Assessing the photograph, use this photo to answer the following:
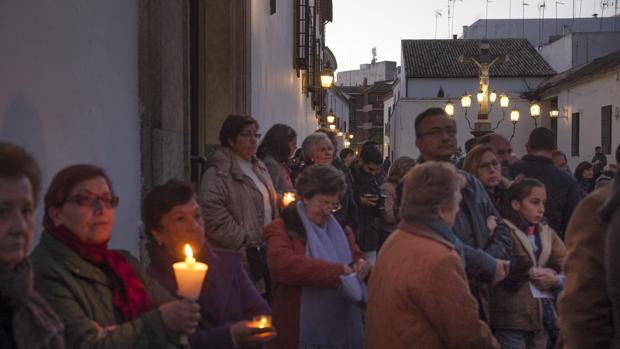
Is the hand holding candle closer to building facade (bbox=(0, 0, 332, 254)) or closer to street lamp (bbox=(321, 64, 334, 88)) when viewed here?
building facade (bbox=(0, 0, 332, 254))

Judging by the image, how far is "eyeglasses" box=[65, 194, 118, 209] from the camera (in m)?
2.48

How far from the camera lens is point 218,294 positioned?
126 inches

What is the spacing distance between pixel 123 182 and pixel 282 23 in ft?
31.9

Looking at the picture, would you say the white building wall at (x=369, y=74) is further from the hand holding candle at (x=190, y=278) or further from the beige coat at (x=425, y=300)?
the hand holding candle at (x=190, y=278)

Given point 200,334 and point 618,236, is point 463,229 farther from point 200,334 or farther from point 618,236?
point 618,236

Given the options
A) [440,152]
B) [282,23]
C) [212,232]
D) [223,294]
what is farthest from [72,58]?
[282,23]

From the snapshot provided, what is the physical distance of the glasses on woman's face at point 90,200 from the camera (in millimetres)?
2480

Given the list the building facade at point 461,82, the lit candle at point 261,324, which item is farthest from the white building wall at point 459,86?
the lit candle at point 261,324

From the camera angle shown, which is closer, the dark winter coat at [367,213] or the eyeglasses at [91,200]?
the eyeglasses at [91,200]

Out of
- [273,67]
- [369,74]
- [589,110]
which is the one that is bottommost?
[589,110]

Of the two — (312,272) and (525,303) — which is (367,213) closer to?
(525,303)

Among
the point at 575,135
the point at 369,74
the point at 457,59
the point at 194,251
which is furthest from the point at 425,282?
the point at 369,74

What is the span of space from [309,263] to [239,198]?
1176 mm

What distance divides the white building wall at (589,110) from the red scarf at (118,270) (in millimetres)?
24135
